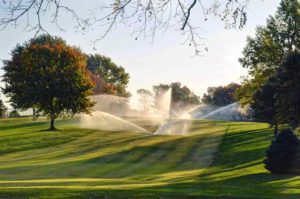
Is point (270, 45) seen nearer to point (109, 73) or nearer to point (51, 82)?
point (51, 82)

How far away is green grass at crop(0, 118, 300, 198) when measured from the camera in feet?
58.3

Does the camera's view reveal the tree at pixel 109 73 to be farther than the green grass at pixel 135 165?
Yes

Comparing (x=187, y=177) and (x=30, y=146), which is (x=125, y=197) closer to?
(x=187, y=177)

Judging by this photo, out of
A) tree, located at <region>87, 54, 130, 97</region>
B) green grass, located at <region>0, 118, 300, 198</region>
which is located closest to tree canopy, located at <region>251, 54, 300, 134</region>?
green grass, located at <region>0, 118, 300, 198</region>

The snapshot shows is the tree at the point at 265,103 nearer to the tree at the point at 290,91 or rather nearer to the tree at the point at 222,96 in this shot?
the tree at the point at 290,91

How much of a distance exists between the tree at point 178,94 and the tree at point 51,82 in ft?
258

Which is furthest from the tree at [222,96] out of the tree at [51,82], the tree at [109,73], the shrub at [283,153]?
the shrub at [283,153]

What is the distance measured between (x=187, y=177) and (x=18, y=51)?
47.7 metres

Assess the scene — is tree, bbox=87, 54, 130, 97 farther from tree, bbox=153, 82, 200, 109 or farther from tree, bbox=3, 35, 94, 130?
tree, bbox=3, 35, 94, 130

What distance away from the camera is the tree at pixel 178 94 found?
145000 millimetres

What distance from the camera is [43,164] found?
37750 millimetres

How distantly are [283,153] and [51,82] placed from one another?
118 ft

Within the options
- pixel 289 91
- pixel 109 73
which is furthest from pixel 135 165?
pixel 109 73

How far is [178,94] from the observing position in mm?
146500
